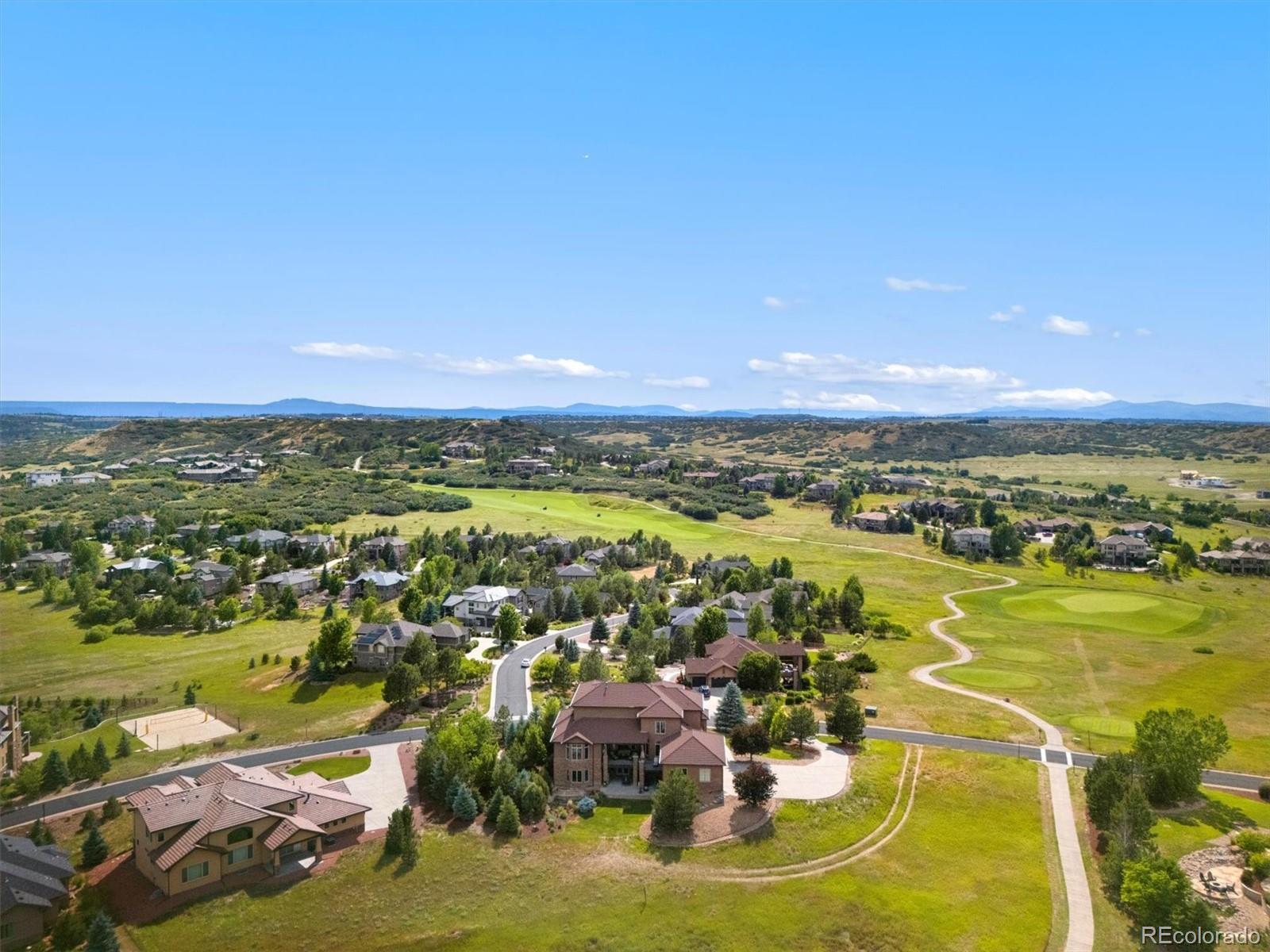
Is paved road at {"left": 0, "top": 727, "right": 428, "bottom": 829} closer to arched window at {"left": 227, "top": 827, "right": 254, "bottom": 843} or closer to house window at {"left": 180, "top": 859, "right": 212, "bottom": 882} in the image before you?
arched window at {"left": 227, "top": 827, "right": 254, "bottom": 843}

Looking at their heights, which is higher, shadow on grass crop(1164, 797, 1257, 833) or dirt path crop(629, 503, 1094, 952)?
shadow on grass crop(1164, 797, 1257, 833)

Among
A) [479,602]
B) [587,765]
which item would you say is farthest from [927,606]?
[587,765]

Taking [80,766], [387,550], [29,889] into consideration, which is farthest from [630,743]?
[387,550]

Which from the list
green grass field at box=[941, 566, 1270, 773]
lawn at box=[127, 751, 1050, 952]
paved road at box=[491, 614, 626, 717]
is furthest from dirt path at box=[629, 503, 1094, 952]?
paved road at box=[491, 614, 626, 717]

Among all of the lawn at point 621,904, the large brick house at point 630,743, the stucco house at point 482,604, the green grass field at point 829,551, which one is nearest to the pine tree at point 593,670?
the large brick house at point 630,743

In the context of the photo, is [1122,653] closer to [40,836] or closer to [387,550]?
[40,836]

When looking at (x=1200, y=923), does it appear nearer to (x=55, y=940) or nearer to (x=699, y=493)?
(x=55, y=940)

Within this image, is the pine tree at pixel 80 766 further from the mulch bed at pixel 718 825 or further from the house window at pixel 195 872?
the mulch bed at pixel 718 825
